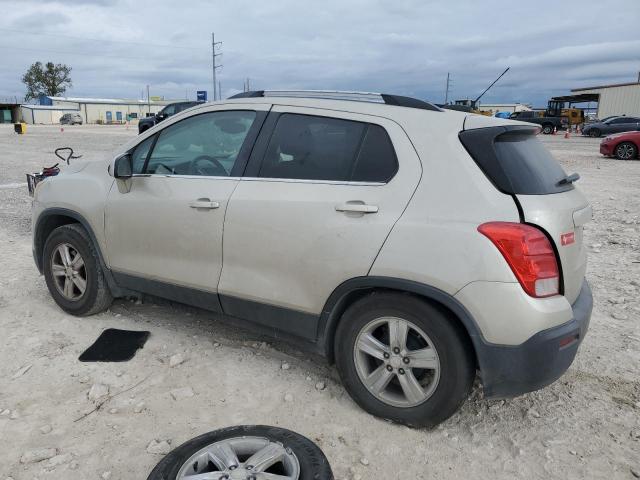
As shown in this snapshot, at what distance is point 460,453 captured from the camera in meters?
2.70

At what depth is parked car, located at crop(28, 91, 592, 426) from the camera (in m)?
2.52

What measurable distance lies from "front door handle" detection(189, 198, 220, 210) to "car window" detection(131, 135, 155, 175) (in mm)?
710

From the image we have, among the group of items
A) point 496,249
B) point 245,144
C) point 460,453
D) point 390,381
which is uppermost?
point 245,144

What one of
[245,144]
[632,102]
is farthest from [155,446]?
[632,102]

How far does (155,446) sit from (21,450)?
2.18ft

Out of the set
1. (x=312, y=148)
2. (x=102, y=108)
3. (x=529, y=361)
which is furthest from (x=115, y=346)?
(x=102, y=108)

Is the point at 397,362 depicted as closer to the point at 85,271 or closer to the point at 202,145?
the point at 202,145

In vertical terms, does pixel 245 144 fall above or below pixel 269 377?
above

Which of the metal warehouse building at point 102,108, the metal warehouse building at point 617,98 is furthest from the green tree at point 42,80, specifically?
the metal warehouse building at point 617,98

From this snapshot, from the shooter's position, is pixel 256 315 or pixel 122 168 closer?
pixel 256 315

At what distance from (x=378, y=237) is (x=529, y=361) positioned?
928 mm

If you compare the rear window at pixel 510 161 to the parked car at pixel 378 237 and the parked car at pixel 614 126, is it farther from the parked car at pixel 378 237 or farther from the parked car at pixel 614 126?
the parked car at pixel 614 126

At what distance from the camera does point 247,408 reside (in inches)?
122

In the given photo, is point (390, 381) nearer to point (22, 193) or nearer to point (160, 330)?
point (160, 330)
